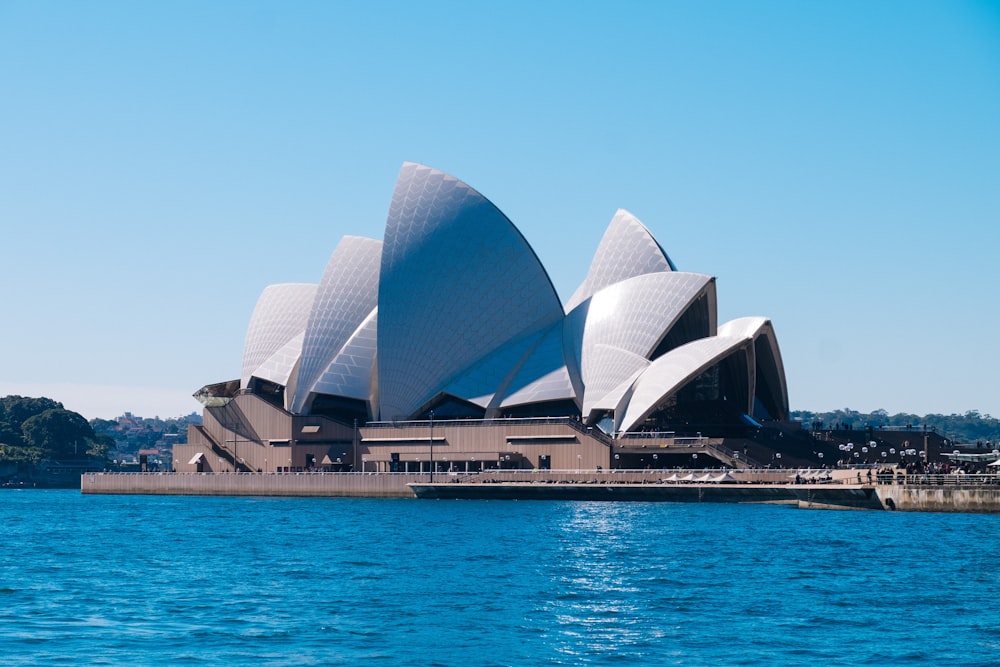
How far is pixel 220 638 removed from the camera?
2755 centimetres

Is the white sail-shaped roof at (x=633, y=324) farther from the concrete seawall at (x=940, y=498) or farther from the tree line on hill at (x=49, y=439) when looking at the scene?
the tree line on hill at (x=49, y=439)

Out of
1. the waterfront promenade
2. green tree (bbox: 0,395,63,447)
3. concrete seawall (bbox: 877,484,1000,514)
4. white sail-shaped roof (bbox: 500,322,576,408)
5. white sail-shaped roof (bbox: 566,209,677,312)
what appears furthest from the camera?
green tree (bbox: 0,395,63,447)

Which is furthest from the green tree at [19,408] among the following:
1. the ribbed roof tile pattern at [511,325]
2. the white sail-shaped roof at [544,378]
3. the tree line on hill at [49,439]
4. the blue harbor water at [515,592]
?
the blue harbor water at [515,592]

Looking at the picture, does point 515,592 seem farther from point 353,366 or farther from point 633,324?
point 353,366

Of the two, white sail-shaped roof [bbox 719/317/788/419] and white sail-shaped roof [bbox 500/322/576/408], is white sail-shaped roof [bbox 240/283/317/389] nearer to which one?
white sail-shaped roof [bbox 500/322/576/408]

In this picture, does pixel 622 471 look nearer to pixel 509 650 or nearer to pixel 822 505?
pixel 822 505

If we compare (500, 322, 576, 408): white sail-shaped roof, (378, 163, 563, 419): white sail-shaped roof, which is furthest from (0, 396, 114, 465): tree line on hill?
(500, 322, 576, 408): white sail-shaped roof

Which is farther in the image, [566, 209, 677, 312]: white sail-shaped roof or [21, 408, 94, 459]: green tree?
[21, 408, 94, 459]: green tree

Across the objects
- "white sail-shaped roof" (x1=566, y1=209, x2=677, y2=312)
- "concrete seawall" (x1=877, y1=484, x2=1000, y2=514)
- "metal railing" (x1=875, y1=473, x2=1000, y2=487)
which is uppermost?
"white sail-shaped roof" (x1=566, y1=209, x2=677, y2=312)

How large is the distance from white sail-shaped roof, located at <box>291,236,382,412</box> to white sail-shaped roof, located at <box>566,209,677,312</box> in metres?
12.5

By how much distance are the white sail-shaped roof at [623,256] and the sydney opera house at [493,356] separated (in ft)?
0.27

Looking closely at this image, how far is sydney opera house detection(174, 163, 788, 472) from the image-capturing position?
248 feet

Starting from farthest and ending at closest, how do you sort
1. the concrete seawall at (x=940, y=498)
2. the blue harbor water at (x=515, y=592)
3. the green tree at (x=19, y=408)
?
the green tree at (x=19, y=408) → the concrete seawall at (x=940, y=498) → the blue harbor water at (x=515, y=592)

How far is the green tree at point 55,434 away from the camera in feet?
477
